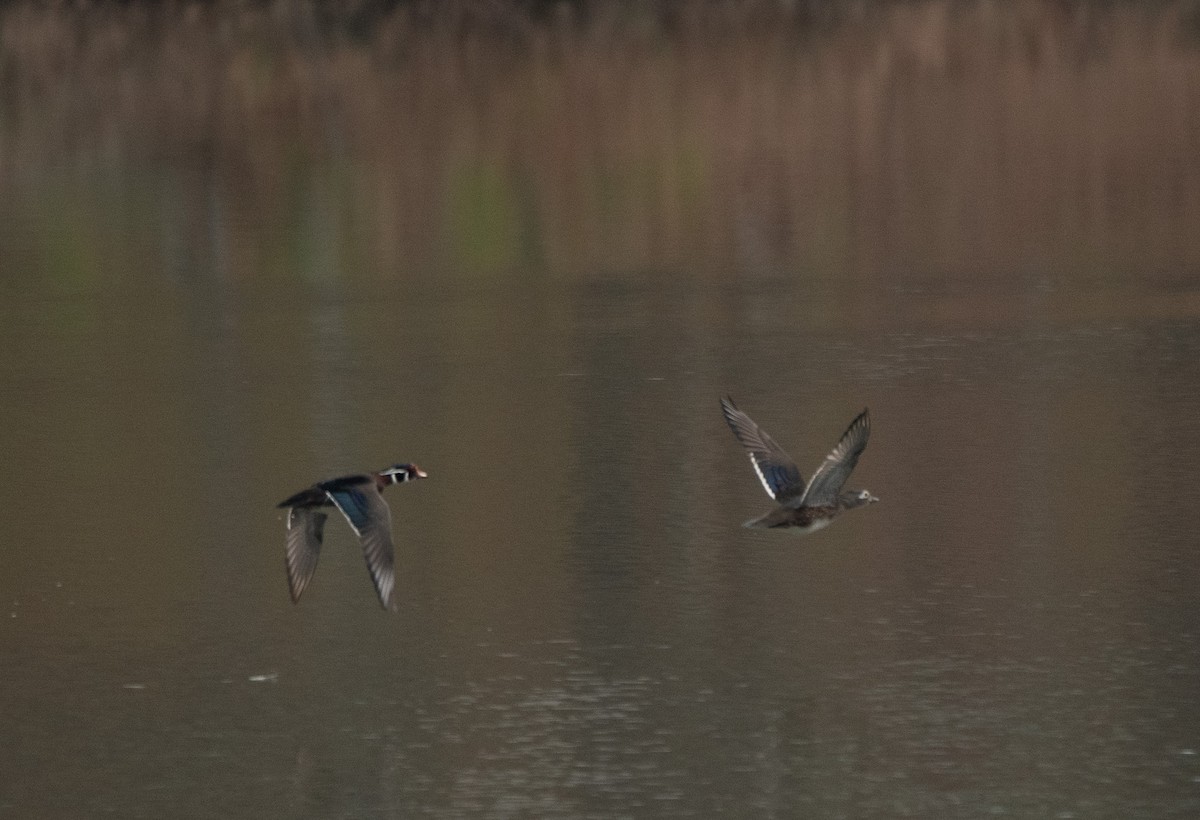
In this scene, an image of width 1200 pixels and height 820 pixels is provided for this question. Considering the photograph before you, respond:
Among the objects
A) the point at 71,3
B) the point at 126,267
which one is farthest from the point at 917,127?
the point at 71,3

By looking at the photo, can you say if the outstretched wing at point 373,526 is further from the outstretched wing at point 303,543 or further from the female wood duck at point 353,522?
the outstretched wing at point 303,543

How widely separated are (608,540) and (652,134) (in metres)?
12.2

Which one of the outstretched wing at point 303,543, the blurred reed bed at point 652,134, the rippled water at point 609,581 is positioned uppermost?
the blurred reed bed at point 652,134

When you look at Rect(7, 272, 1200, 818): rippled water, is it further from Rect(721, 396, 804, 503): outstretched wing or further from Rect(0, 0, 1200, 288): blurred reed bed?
Rect(0, 0, 1200, 288): blurred reed bed

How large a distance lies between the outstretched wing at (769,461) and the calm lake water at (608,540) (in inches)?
11.7

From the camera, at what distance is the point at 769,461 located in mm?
9258

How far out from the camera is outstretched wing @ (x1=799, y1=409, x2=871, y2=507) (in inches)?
350

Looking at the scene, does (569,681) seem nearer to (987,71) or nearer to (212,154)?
(212,154)

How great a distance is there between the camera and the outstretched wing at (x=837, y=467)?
889 centimetres

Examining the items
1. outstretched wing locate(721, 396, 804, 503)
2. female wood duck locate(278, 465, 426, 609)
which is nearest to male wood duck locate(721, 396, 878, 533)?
outstretched wing locate(721, 396, 804, 503)

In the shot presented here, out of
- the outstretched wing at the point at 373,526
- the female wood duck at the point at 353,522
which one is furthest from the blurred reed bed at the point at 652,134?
the outstretched wing at the point at 373,526

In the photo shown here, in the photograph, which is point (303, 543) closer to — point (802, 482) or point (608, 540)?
point (608, 540)

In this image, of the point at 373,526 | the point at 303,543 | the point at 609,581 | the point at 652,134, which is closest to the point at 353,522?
the point at 373,526

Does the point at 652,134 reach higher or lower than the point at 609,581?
higher
